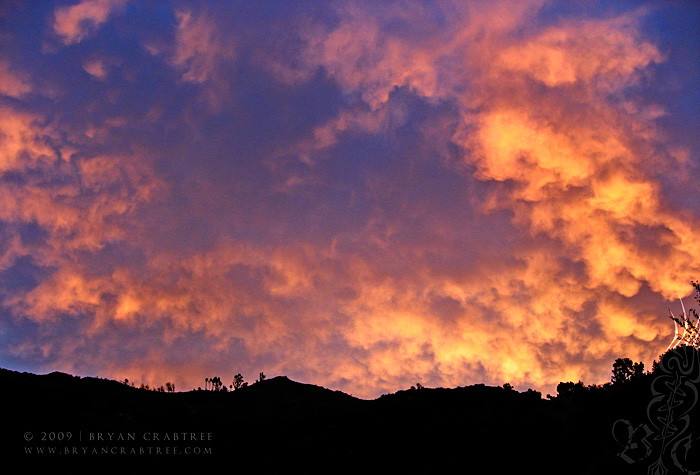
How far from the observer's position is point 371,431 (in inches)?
1431

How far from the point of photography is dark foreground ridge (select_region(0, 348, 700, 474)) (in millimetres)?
27906

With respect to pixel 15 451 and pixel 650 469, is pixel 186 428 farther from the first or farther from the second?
pixel 650 469

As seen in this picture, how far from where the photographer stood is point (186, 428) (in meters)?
37.2

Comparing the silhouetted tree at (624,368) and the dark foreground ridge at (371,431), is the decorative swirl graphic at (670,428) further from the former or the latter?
the silhouetted tree at (624,368)

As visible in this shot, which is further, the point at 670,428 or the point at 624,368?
the point at 624,368

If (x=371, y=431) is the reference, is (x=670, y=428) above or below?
below

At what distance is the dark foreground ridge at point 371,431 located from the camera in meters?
27.9

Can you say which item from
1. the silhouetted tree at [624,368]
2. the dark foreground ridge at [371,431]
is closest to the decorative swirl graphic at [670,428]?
the dark foreground ridge at [371,431]

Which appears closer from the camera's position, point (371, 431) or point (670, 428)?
point (670, 428)

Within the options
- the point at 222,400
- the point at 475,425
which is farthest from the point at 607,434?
the point at 222,400

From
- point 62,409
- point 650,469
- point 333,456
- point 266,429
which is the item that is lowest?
point 650,469

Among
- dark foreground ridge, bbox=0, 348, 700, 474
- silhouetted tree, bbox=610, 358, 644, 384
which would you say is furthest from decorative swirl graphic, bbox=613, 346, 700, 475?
silhouetted tree, bbox=610, 358, 644, 384

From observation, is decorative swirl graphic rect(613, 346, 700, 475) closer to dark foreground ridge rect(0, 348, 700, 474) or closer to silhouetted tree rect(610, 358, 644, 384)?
dark foreground ridge rect(0, 348, 700, 474)

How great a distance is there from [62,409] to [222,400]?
1464cm
